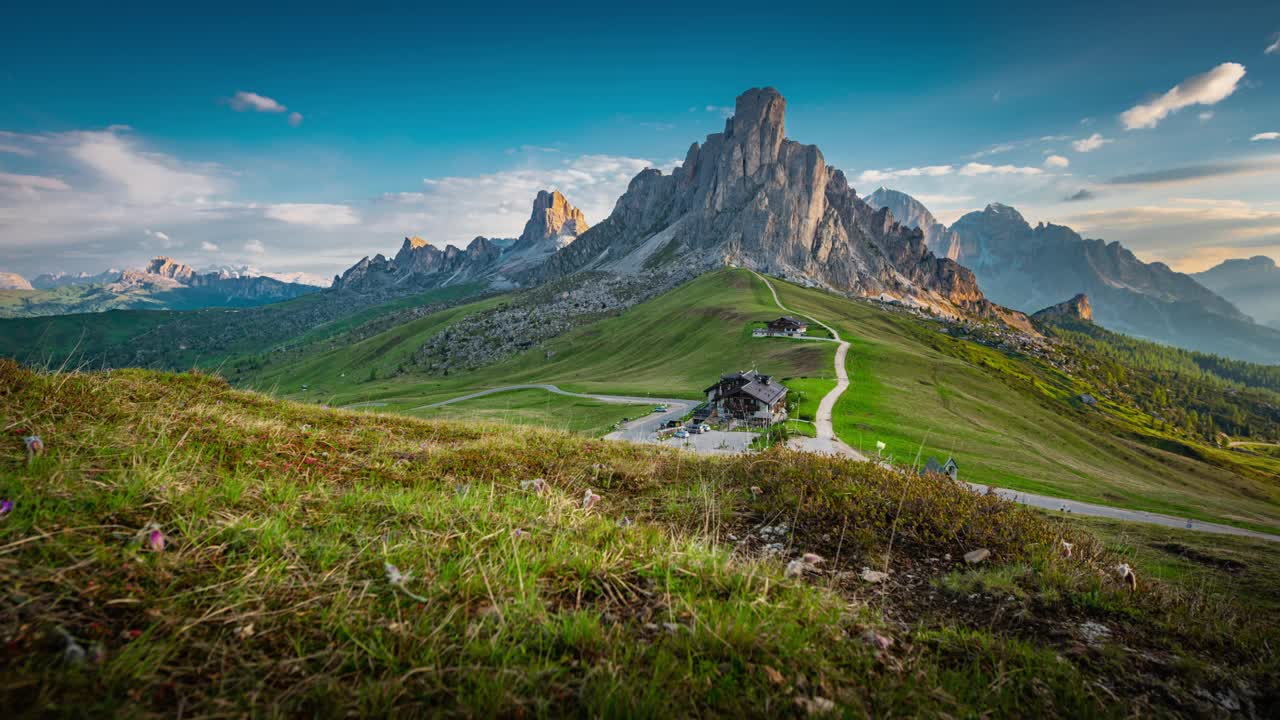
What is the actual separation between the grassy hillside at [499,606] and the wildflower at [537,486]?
0.29 m

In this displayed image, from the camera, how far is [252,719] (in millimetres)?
2213

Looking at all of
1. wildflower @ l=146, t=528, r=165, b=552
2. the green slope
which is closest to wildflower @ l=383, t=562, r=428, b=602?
wildflower @ l=146, t=528, r=165, b=552

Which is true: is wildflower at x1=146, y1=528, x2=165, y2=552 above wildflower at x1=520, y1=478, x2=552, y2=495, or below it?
above

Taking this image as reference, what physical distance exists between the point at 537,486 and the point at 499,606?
323 centimetres

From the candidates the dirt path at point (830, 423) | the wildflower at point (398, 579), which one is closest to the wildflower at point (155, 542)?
the wildflower at point (398, 579)

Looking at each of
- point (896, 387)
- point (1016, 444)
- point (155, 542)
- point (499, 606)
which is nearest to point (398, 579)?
point (499, 606)

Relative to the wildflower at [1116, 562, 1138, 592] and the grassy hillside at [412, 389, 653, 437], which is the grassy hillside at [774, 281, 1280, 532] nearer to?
the wildflower at [1116, 562, 1138, 592]

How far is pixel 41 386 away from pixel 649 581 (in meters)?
8.32

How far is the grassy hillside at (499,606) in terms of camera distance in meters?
2.48

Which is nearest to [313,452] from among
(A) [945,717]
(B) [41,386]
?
(B) [41,386]

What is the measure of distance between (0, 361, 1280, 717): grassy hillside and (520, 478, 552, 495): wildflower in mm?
290

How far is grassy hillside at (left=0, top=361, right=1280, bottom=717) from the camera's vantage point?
248cm

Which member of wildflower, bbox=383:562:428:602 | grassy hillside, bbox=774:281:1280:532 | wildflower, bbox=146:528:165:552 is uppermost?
wildflower, bbox=146:528:165:552

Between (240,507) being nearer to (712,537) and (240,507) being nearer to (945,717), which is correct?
(712,537)
